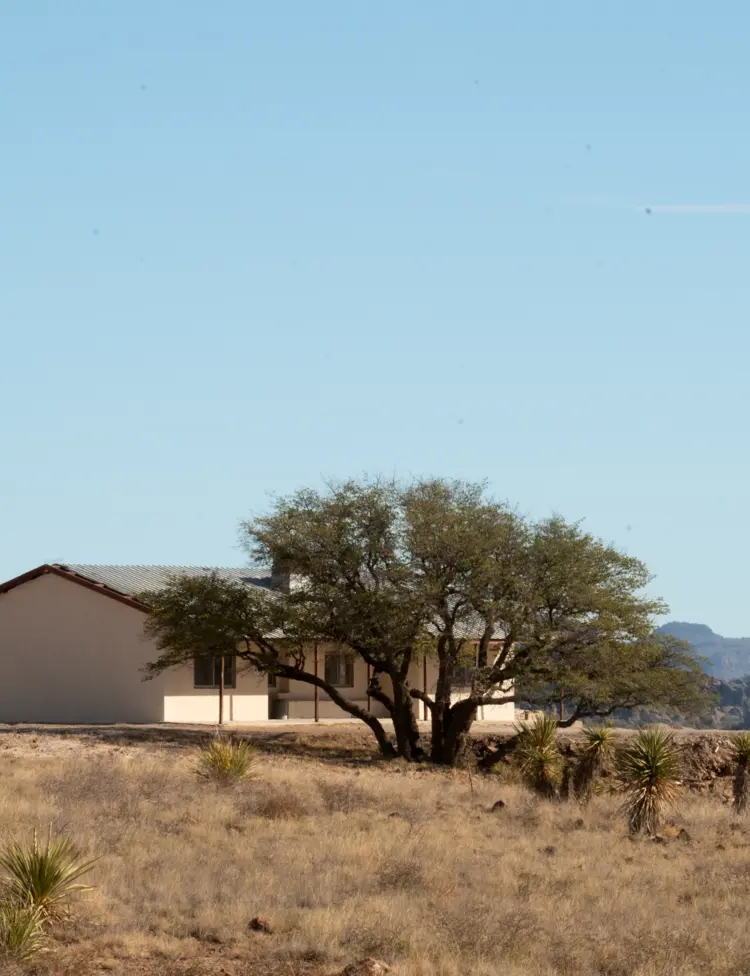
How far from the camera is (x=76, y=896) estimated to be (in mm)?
14414

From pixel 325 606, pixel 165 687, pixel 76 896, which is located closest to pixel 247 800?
pixel 76 896

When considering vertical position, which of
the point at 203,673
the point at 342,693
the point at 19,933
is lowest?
the point at 19,933

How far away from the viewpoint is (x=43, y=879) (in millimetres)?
13711

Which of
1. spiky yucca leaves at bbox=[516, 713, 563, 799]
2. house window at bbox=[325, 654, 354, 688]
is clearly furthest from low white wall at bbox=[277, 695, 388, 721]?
spiky yucca leaves at bbox=[516, 713, 563, 799]

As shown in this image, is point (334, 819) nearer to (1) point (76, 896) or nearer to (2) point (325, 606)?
(1) point (76, 896)

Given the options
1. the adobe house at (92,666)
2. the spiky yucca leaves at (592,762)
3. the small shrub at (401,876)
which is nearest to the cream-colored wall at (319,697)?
the adobe house at (92,666)

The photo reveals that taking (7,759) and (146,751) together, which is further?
(146,751)

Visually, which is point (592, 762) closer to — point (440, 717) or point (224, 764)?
point (224, 764)

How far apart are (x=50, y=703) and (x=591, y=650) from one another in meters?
18.5

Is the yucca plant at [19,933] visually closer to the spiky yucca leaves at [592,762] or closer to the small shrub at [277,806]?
the small shrub at [277,806]

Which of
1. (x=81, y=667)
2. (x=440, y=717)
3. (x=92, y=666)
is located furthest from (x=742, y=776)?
(x=81, y=667)

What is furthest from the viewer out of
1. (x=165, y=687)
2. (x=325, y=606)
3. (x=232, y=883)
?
(x=165, y=687)

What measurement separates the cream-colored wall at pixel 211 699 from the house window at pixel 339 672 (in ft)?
12.7

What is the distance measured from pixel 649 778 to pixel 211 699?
23.7 metres
